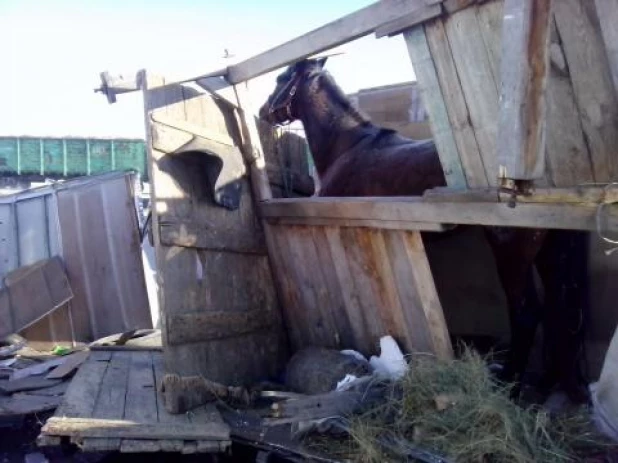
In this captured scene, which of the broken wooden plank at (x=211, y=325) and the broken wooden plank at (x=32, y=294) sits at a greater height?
the broken wooden plank at (x=32, y=294)

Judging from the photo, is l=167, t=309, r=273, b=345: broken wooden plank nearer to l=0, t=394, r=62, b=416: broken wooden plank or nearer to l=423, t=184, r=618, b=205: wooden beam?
l=0, t=394, r=62, b=416: broken wooden plank

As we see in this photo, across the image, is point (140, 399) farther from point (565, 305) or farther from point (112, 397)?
point (565, 305)

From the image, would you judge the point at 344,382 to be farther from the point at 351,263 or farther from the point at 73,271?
the point at 73,271

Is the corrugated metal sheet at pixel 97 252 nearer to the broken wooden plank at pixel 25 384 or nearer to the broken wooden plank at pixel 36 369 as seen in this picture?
the broken wooden plank at pixel 36 369

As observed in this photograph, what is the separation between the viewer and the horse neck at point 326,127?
562cm

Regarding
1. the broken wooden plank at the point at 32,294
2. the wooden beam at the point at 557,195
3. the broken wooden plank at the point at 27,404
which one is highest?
the broken wooden plank at the point at 32,294

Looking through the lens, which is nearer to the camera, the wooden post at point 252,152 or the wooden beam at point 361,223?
the wooden beam at point 361,223

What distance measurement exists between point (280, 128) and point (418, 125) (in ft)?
6.76

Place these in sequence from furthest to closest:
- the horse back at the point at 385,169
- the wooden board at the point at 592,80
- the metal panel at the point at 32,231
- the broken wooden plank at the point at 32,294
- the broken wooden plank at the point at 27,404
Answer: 1. the metal panel at the point at 32,231
2. the broken wooden plank at the point at 32,294
3. the horse back at the point at 385,169
4. the broken wooden plank at the point at 27,404
5. the wooden board at the point at 592,80

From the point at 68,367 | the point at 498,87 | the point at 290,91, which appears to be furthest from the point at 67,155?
the point at 498,87

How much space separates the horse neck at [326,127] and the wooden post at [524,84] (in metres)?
3.16

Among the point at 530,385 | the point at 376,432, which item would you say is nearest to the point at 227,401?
the point at 376,432

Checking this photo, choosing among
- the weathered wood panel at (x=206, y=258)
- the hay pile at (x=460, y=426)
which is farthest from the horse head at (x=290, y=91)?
the hay pile at (x=460, y=426)

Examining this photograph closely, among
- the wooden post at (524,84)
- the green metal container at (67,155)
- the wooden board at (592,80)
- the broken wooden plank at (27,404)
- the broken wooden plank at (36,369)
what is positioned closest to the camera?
the wooden post at (524,84)
